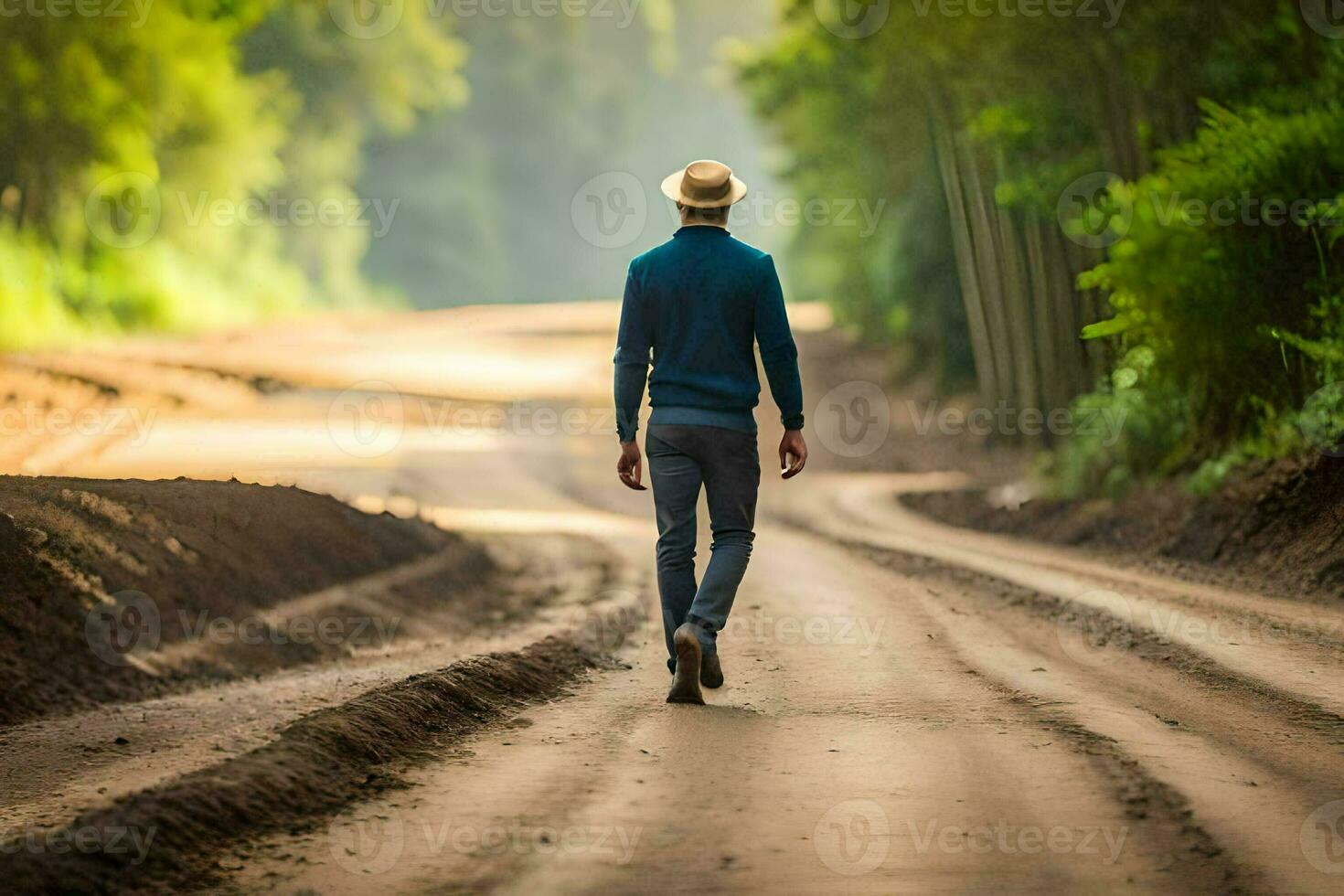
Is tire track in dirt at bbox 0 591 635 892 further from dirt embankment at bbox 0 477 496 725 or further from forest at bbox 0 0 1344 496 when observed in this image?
forest at bbox 0 0 1344 496

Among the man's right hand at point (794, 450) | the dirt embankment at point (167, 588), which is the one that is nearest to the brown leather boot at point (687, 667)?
the man's right hand at point (794, 450)

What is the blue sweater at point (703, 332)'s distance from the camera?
19.5 feet

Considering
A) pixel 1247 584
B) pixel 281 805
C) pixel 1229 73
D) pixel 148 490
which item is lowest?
pixel 1247 584

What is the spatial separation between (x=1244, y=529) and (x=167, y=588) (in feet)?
26.8

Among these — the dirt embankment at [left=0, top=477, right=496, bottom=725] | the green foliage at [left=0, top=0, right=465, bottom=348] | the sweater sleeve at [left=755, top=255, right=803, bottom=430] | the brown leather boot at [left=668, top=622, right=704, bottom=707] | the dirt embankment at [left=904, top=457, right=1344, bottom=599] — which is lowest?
the dirt embankment at [left=904, top=457, right=1344, bottom=599]

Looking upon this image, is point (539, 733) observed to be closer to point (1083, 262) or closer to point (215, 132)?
point (1083, 262)

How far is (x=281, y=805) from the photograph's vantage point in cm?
433

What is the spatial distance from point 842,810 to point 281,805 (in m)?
1.64

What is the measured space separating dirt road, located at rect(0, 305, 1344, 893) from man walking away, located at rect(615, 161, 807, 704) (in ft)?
1.79

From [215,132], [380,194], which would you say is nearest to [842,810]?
[215,132]

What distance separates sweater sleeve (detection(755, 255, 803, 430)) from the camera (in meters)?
5.98

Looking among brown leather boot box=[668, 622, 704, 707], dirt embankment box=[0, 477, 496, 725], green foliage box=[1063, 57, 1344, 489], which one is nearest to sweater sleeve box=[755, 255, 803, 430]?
brown leather boot box=[668, 622, 704, 707]

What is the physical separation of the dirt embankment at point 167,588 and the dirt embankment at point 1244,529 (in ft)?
19.7

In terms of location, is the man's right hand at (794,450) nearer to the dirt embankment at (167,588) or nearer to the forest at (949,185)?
the dirt embankment at (167,588)
